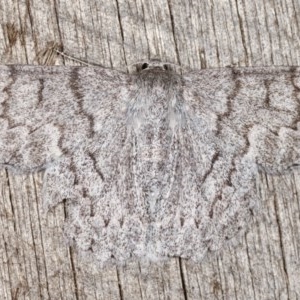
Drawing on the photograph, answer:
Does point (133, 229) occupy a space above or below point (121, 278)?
above

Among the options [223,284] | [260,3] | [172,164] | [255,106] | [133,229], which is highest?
[260,3]

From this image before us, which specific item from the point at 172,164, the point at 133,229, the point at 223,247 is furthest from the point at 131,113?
the point at 223,247

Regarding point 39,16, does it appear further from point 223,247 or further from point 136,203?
point 223,247
